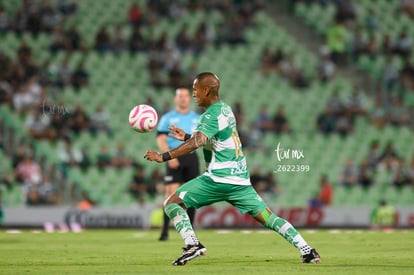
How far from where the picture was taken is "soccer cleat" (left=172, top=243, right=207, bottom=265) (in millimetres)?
11945

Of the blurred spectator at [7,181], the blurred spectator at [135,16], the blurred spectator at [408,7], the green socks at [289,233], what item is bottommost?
the green socks at [289,233]

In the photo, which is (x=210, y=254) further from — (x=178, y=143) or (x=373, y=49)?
(x=373, y=49)

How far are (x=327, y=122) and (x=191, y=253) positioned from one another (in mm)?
20004

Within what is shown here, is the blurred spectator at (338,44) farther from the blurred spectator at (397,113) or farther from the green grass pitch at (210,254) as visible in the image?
the green grass pitch at (210,254)

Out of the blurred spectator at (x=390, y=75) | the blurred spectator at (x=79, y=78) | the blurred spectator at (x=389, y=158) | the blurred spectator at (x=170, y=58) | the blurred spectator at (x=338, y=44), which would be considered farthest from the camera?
the blurred spectator at (x=338, y=44)

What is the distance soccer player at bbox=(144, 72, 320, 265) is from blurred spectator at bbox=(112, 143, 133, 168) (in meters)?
16.3

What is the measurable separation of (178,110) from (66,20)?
1683 centimetres

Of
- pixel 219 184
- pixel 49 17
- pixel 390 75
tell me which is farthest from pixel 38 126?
pixel 219 184

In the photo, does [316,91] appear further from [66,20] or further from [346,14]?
[66,20]

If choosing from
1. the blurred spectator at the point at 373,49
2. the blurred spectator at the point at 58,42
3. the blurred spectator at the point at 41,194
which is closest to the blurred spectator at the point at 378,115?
the blurred spectator at the point at 373,49

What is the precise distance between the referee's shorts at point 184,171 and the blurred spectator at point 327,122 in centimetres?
1399

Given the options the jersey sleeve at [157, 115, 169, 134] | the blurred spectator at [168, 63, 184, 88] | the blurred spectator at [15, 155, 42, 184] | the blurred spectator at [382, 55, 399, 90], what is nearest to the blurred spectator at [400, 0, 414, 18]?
the blurred spectator at [382, 55, 399, 90]

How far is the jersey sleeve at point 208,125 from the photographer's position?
11953mm

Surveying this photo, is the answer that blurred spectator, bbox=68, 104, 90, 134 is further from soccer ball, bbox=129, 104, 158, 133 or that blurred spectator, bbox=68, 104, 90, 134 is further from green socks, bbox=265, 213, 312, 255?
green socks, bbox=265, 213, 312, 255
